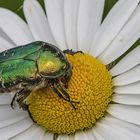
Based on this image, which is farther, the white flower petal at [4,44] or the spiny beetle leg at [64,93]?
the white flower petal at [4,44]

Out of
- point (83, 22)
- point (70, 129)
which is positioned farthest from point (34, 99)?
point (83, 22)

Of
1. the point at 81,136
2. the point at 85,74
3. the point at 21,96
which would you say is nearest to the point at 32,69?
the point at 21,96

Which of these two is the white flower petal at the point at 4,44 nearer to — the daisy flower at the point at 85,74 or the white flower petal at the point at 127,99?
the daisy flower at the point at 85,74

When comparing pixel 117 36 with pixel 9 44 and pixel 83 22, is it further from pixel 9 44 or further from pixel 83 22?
pixel 9 44

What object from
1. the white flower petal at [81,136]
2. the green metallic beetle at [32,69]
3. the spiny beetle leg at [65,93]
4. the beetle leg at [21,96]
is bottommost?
the white flower petal at [81,136]

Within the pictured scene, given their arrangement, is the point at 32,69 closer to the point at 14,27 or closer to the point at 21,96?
the point at 21,96

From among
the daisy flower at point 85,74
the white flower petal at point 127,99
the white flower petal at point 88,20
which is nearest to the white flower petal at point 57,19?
the daisy flower at point 85,74
